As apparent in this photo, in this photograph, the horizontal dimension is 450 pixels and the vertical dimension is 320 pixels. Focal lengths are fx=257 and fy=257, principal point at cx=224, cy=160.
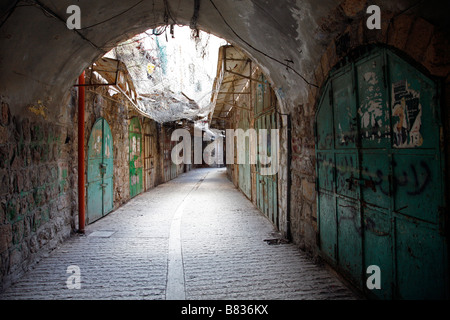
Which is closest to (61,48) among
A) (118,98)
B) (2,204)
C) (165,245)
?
(2,204)

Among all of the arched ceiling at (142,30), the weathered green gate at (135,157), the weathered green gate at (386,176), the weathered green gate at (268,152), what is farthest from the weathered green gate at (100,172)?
the weathered green gate at (386,176)

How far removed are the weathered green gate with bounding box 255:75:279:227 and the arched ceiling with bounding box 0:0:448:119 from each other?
1055mm

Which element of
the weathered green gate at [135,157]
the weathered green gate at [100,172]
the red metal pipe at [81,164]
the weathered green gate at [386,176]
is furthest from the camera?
the weathered green gate at [135,157]

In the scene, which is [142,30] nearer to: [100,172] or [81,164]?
[81,164]

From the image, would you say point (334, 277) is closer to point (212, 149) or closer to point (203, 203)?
point (203, 203)

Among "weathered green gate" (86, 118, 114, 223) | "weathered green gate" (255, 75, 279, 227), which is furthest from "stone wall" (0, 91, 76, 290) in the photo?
"weathered green gate" (255, 75, 279, 227)

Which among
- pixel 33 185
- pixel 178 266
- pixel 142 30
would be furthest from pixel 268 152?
pixel 33 185

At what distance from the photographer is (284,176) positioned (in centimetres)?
500

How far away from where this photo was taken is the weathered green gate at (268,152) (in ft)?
18.6

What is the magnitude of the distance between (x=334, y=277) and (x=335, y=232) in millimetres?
573

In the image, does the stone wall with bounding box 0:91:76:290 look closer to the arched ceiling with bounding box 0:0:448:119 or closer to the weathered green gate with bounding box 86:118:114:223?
the arched ceiling with bounding box 0:0:448:119

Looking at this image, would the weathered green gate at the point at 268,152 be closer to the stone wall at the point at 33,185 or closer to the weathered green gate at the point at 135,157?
the stone wall at the point at 33,185

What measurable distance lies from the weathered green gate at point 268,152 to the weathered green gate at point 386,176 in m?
2.17

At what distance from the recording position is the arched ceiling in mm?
2855
